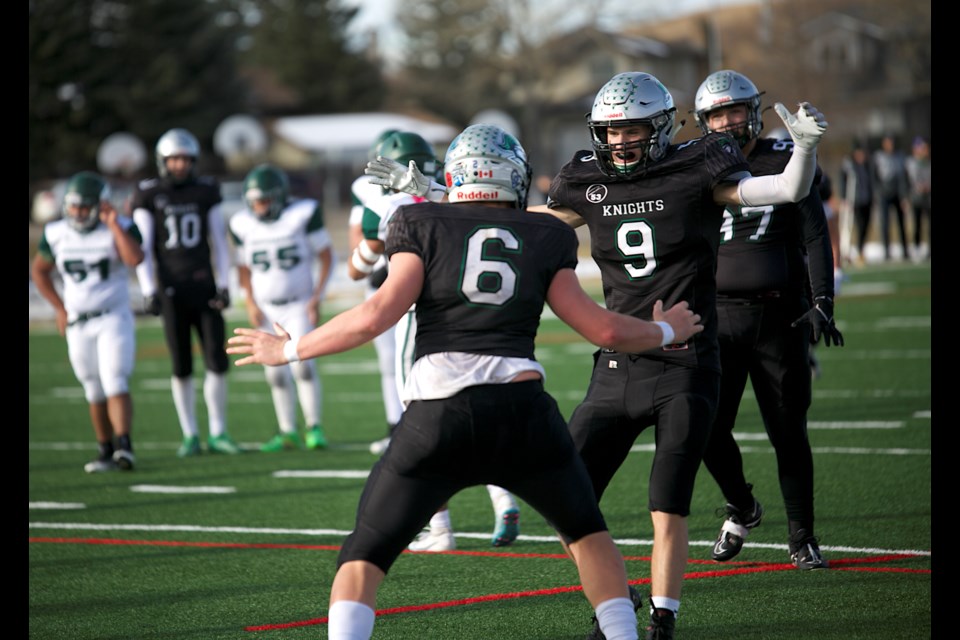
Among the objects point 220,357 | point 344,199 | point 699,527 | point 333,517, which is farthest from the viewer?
point 344,199

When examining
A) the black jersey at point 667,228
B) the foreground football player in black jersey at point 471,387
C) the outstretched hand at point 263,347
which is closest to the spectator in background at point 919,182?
the black jersey at point 667,228

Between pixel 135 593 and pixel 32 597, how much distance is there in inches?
18.2

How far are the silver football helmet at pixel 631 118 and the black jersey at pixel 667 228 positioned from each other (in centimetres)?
5

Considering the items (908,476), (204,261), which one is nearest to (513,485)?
(908,476)

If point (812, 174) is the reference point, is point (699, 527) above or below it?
below

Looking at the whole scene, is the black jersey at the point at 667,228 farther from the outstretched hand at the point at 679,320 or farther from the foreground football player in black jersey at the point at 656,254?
the outstretched hand at the point at 679,320

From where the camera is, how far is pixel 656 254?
4.73 m

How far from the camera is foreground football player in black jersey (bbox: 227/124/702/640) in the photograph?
3.78 m

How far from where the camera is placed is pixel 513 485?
12.7 ft

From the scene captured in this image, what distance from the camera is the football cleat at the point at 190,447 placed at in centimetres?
956

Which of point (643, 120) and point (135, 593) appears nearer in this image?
point (643, 120)
